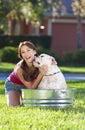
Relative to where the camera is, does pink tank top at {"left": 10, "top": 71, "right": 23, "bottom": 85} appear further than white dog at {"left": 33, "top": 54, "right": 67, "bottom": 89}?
Yes

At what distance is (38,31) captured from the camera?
37781mm

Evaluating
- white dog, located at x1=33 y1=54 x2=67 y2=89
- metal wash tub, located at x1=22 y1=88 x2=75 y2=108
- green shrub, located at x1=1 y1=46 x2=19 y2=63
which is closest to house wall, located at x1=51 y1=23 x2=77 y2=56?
green shrub, located at x1=1 y1=46 x2=19 y2=63

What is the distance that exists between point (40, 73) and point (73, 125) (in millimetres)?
2077

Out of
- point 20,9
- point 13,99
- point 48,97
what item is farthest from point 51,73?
point 20,9

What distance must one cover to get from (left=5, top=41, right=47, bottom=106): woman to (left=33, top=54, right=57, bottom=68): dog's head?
80 millimetres

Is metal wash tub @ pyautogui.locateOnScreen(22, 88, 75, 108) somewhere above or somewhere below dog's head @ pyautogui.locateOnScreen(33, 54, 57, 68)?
below

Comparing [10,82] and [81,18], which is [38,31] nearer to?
[81,18]

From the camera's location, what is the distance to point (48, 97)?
8836 mm

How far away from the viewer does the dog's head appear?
9000 millimetres

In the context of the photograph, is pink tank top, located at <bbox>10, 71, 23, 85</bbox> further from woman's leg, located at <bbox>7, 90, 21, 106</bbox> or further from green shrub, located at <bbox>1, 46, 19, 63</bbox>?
green shrub, located at <bbox>1, 46, 19, 63</bbox>

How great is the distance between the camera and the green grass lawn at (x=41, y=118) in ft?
23.3

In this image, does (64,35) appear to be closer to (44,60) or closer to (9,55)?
(9,55)

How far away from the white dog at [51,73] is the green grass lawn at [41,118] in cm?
47

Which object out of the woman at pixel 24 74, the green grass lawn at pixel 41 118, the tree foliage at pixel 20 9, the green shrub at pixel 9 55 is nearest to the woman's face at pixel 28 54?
the woman at pixel 24 74
